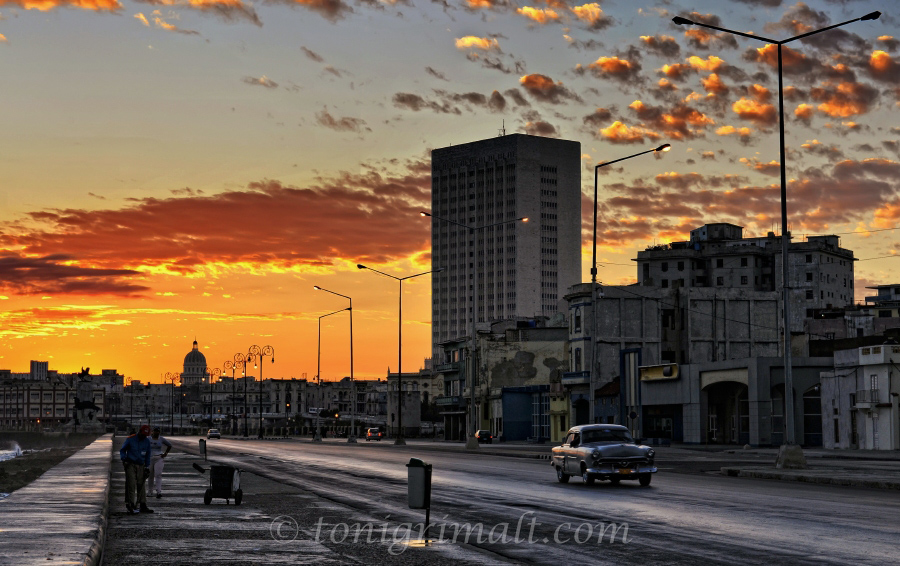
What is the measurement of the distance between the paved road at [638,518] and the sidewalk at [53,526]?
308 centimetres

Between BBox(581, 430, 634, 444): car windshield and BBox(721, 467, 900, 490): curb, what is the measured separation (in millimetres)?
5375

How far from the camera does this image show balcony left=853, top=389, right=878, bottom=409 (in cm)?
6089

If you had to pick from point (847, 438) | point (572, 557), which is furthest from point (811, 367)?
point (572, 557)

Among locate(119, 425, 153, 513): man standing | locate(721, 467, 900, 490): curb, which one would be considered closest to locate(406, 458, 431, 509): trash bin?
locate(119, 425, 153, 513): man standing

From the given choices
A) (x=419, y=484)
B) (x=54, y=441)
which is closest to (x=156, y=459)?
(x=419, y=484)

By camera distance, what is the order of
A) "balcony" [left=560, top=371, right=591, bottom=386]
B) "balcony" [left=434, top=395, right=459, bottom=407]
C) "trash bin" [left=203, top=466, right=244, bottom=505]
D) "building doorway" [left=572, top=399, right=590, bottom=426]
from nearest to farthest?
1. "trash bin" [left=203, top=466, right=244, bottom=505]
2. "balcony" [left=560, top=371, right=591, bottom=386]
3. "building doorway" [left=572, top=399, right=590, bottom=426]
4. "balcony" [left=434, top=395, right=459, bottom=407]

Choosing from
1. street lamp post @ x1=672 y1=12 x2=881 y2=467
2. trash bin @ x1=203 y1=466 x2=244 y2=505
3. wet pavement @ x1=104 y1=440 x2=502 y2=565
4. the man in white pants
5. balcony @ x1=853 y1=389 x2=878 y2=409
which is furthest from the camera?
balcony @ x1=853 y1=389 x2=878 y2=409

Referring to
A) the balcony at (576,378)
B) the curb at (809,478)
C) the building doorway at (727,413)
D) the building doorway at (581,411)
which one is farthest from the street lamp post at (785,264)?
the building doorway at (581,411)

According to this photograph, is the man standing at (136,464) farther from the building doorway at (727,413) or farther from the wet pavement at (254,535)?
the building doorway at (727,413)

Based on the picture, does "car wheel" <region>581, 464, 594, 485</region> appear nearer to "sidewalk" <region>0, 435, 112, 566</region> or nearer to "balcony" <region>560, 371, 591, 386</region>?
"sidewalk" <region>0, 435, 112, 566</region>

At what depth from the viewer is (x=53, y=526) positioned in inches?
635

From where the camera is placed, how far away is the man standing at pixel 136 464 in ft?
71.0

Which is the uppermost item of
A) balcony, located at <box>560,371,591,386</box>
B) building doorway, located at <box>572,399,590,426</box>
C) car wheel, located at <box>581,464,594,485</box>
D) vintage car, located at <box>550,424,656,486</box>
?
balcony, located at <box>560,371,591,386</box>

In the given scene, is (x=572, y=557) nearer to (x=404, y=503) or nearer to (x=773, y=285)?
(x=404, y=503)
